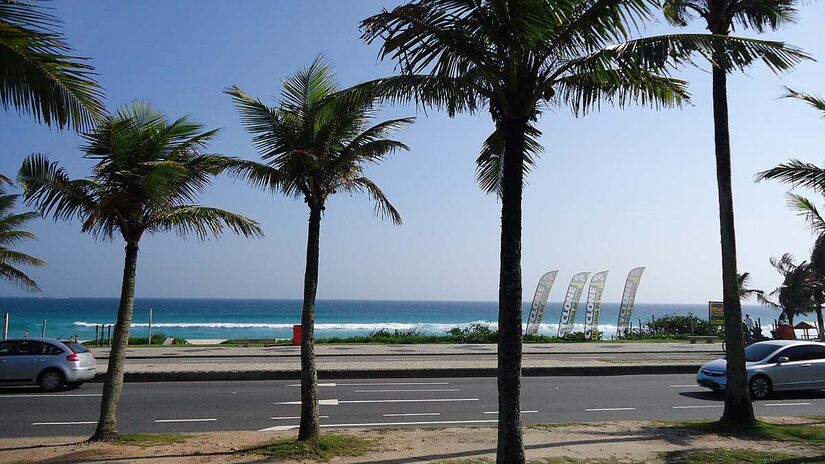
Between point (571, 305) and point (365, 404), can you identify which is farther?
point (571, 305)

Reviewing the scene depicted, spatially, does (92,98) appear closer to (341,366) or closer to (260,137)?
(260,137)

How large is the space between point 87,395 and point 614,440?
12533 millimetres

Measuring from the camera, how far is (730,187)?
11375mm

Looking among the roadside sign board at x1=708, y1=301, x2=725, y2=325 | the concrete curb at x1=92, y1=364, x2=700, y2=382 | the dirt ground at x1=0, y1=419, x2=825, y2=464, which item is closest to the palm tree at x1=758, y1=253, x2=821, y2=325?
the roadside sign board at x1=708, y1=301, x2=725, y2=325

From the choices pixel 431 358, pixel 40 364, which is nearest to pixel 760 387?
pixel 431 358

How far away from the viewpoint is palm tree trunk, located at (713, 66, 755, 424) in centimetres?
1099

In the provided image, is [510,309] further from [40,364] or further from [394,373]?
[40,364]

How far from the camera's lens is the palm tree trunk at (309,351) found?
9109 millimetres

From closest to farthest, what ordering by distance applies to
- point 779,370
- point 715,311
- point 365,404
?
point 365,404, point 779,370, point 715,311

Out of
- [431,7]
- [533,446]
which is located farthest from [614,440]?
[431,7]

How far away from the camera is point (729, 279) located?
11.2m

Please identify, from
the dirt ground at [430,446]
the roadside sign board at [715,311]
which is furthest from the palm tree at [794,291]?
the dirt ground at [430,446]

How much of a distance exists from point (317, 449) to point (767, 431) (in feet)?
22.8

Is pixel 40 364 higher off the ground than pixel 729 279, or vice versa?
pixel 729 279
